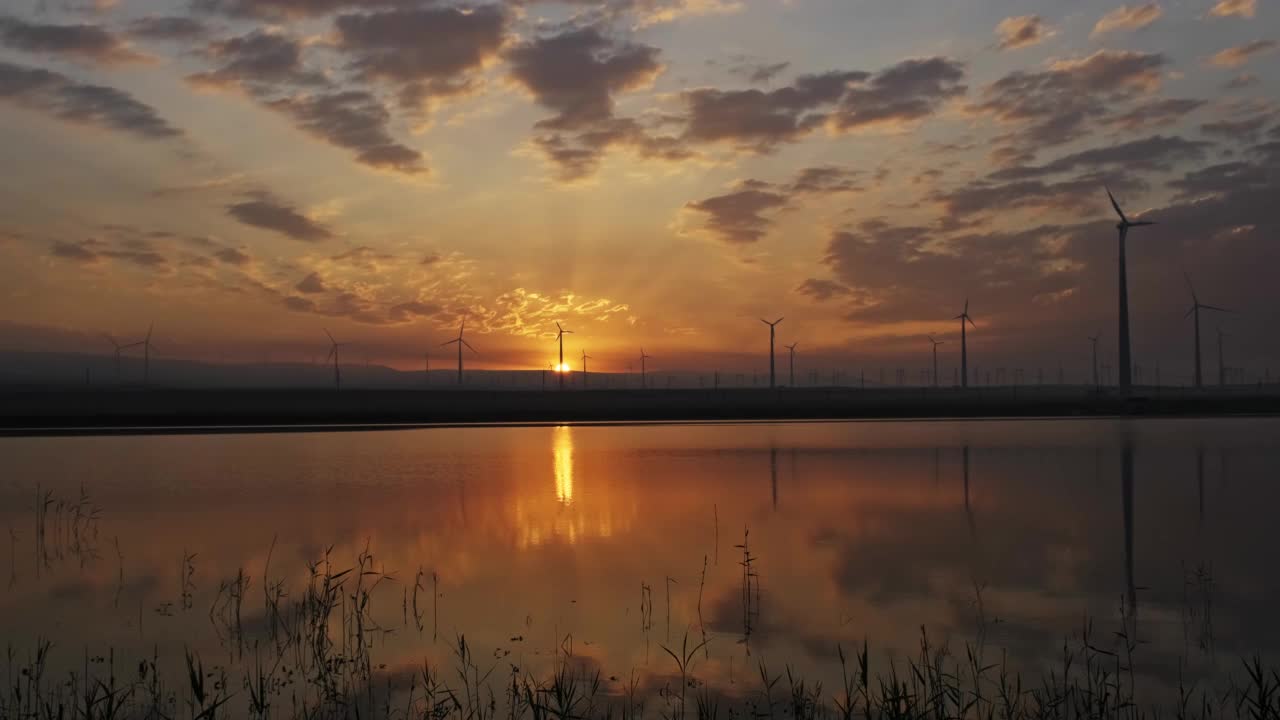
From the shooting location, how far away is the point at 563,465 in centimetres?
4622


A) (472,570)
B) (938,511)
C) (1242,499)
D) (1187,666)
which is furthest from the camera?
(1242,499)

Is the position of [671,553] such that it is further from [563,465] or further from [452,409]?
[452,409]

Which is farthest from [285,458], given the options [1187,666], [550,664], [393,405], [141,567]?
[393,405]

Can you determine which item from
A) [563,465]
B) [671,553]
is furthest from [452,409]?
[671,553]

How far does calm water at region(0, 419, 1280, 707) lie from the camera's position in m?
15.0

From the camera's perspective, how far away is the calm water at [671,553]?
15016 millimetres

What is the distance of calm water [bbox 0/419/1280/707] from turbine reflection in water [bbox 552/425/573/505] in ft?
1.12

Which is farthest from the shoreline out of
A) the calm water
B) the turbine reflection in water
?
the calm water

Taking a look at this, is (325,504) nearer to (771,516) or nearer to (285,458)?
(771,516)

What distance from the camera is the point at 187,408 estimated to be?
421 feet

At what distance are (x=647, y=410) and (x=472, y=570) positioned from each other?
358ft

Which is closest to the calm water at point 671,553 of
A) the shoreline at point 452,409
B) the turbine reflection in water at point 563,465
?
the turbine reflection in water at point 563,465

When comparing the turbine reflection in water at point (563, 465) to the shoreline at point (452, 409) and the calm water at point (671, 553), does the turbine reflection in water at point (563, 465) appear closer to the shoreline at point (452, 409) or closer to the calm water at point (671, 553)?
the calm water at point (671, 553)

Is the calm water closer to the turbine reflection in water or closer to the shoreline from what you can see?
the turbine reflection in water
